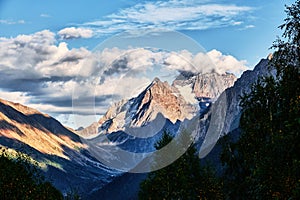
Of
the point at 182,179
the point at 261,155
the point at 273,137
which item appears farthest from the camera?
the point at 182,179

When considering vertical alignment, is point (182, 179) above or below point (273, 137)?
below

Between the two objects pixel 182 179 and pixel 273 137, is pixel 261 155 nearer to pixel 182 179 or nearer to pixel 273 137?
pixel 273 137

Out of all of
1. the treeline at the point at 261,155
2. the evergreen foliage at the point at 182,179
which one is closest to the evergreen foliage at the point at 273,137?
the treeline at the point at 261,155

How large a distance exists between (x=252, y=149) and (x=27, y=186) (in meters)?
20.2

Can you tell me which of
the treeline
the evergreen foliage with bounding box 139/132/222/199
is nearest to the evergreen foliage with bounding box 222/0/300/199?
the treeline

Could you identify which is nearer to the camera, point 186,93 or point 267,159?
point 267,159

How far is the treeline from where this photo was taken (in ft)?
91.1

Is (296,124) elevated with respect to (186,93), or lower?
elevated

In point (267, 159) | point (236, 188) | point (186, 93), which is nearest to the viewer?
point (267, 159)

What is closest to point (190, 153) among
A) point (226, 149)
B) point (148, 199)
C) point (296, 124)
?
point (148, 199)

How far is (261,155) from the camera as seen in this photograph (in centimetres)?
3272

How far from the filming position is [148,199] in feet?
196

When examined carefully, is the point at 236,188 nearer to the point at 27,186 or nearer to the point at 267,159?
the point at 267,159

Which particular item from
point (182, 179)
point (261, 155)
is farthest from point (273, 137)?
point (182, 179)
